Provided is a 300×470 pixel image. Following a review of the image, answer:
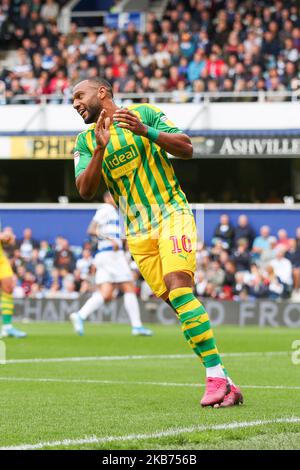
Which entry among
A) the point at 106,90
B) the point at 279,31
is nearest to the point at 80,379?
the point at 106,90

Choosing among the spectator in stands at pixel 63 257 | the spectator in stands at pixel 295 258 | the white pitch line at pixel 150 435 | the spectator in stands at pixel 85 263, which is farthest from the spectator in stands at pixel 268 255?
the white pitch line at pixel 150 435

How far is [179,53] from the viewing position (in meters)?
27.8

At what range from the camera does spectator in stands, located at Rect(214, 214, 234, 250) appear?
80.8 feet

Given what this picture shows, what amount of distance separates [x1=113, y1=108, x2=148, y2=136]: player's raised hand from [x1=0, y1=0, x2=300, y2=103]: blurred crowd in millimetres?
18454

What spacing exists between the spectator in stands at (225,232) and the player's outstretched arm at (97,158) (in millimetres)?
16889

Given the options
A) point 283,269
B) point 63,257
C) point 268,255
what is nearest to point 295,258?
point 283,269

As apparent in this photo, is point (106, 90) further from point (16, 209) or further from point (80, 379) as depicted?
point (16, 209)

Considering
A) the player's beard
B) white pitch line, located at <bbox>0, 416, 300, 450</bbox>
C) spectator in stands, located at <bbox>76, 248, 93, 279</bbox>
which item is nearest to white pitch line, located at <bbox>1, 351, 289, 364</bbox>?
the player's beard

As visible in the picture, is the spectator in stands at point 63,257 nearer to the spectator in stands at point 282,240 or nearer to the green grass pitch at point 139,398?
the spectator in stands at point 282,240

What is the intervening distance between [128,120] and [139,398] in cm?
219

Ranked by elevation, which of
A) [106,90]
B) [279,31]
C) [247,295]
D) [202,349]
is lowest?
[247,295]

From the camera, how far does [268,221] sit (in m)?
25.8

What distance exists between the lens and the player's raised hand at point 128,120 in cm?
750

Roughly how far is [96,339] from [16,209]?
13.1 meters
